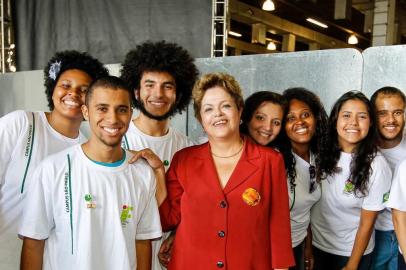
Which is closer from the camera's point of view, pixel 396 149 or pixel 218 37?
pixel 396 149

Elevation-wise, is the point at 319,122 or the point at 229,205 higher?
the point at 319,122

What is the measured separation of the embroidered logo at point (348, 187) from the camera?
2.35 metres

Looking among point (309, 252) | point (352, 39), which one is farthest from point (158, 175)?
point (352, 39)

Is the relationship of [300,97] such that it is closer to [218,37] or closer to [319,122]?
[319,122]

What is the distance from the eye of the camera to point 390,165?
99.7 inches

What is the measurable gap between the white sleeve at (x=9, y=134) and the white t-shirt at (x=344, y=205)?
1.67 m

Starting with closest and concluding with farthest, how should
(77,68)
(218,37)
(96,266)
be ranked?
(96,266) < (77,68) < (218,37)

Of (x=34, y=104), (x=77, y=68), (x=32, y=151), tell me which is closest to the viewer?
(x=32, y=151)

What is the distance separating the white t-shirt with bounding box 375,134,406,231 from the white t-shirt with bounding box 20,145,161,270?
152 centimetres

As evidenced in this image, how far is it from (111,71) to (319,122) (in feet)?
7.67

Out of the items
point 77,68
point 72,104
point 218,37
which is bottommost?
point 72,104

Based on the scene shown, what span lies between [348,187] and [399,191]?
0.30m

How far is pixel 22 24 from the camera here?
18.7ft

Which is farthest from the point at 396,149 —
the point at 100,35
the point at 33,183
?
the point at 100,35
